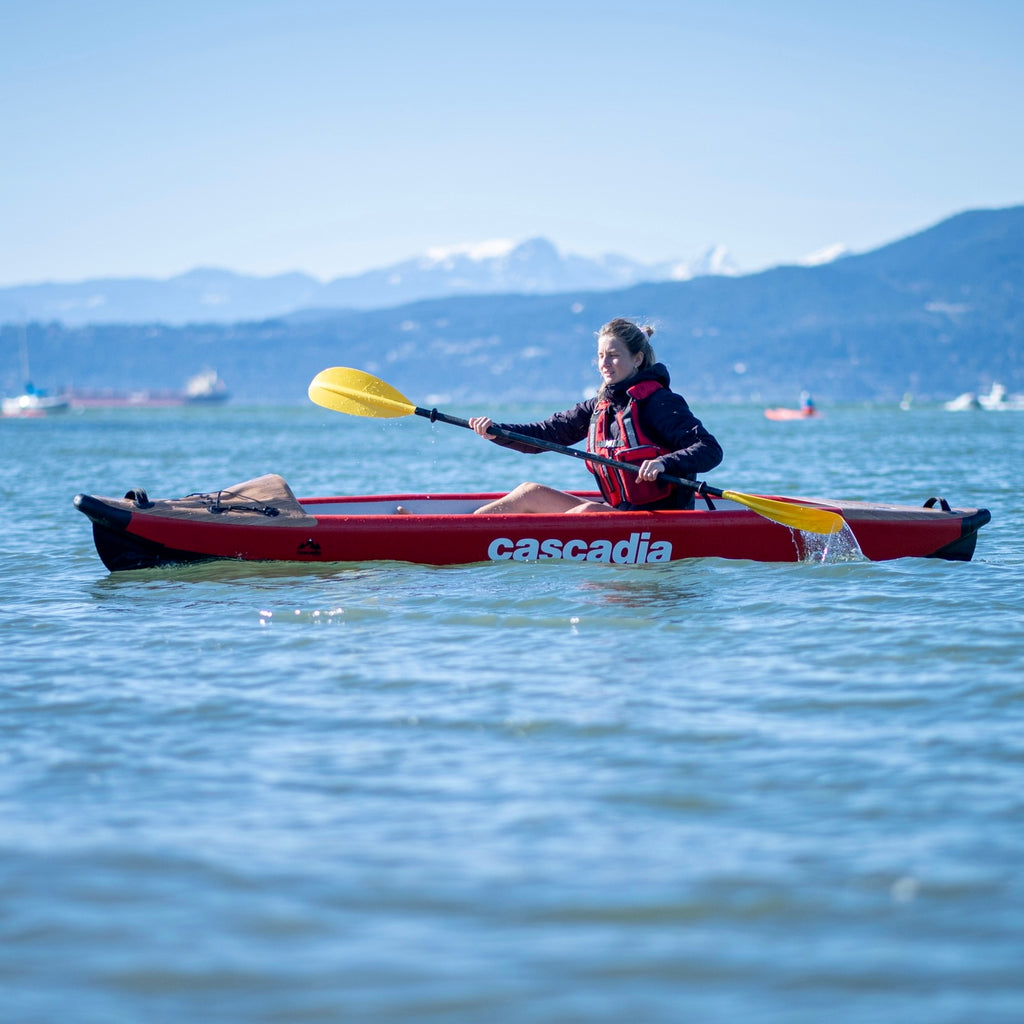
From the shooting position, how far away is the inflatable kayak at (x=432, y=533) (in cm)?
791

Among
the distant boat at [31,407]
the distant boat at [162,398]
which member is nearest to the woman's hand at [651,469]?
the distant boat at [31,407]

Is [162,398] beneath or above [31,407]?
above

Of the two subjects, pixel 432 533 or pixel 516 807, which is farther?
pixel 432 533

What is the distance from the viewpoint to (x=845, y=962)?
272 centimetres

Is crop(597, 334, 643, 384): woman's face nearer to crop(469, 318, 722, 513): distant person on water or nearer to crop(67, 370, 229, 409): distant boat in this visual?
crop(469, 318, 722, 513): distant person on water

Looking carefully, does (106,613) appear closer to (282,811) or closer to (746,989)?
(282,811)

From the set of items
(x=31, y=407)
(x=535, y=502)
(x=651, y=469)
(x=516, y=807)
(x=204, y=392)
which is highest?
(x=204, y=392)

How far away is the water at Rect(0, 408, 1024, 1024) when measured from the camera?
2.68 metres

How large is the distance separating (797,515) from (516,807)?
191 inches

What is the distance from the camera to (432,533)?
8055 mm

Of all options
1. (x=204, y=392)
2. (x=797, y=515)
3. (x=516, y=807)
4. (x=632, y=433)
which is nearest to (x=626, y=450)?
(x=632, y=433)

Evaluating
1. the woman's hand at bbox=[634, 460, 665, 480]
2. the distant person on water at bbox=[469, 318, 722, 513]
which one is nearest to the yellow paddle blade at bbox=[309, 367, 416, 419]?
the distant person on water at bbox=[469, 318, 722, 513]

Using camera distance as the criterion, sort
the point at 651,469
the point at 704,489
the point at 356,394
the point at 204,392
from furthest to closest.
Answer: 1. the point at 204,392
2. the point at 356,394
3. the point at 704,489
4. the point at 651,469

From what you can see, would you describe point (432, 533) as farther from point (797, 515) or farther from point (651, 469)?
point (797, 515)
